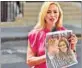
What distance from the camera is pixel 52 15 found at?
338 cm

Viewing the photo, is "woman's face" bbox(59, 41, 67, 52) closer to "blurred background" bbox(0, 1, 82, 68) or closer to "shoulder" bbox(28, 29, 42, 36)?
"shoulder" bbox(28, 29, 42, 36)

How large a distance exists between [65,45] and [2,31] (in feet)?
2.91

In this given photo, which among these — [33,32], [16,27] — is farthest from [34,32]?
[16,27]

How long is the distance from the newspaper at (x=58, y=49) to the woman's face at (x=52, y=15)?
0.15 metres

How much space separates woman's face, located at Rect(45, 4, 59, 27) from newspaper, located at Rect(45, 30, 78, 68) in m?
0.15

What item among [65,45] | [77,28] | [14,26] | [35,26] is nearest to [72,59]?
[65,45]

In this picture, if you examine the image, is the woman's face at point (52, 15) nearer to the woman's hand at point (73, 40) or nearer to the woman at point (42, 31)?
the woman at point (42, 31)

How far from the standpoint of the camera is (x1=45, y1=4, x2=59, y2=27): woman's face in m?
3.36

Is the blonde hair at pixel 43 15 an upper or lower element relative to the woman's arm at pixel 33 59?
upper

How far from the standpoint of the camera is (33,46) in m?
3.36

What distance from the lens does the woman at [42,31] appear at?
3.34m

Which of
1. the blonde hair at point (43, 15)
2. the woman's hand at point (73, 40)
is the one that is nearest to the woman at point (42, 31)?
the blonde hair at point (43, 15)

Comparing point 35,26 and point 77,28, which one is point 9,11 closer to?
Answer: point 35,26

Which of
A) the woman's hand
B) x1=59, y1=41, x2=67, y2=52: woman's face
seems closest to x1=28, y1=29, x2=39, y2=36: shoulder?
x1=59, y1=41, x2=67, y2=52: woman's face
